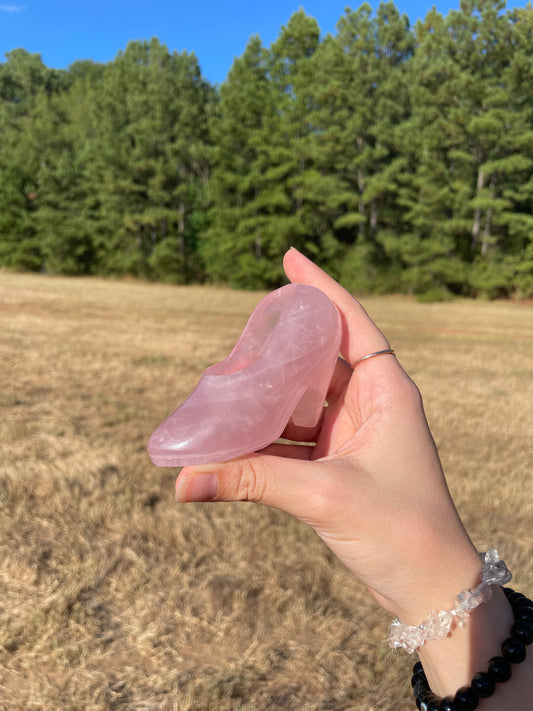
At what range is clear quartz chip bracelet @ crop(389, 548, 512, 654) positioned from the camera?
120 cm

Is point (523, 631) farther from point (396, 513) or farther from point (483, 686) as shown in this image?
point (396, 513)

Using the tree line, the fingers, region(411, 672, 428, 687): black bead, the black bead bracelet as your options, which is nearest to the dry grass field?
region(411, 672, 428, 687): black bead

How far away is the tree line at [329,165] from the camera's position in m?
18.0

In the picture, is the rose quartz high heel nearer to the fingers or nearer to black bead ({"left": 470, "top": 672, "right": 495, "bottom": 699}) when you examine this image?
the fingers

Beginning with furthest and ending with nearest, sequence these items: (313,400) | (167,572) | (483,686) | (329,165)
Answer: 1. (329,165)
2. (167,572)
3. (313,400)
4. (483,686)

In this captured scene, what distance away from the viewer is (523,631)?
1.20m

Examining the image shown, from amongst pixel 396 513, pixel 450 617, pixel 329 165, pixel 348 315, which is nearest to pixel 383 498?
pixel 396 513

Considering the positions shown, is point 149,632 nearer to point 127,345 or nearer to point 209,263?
point 127,345

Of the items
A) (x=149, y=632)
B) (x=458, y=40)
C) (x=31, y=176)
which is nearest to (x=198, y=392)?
(x=149, y=632)

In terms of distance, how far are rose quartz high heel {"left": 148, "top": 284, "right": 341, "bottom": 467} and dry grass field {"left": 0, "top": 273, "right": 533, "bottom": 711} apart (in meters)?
0.97

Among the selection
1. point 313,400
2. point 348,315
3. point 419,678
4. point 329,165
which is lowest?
point 419,678

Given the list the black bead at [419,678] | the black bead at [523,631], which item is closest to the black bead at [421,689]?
the black bead at [419,678]

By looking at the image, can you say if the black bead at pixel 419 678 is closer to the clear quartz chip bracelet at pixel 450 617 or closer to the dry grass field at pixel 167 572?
the clear quartz chip bracelet at pixel 450 617

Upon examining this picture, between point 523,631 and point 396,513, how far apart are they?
0.36 metres
